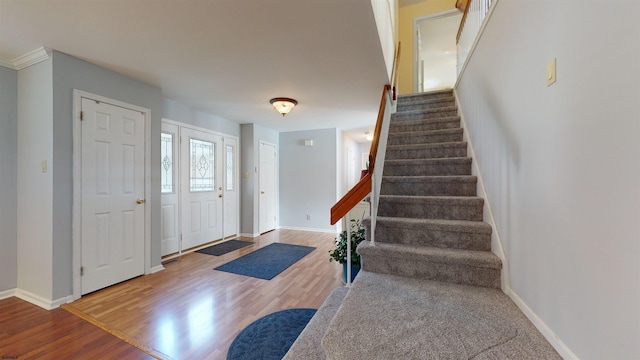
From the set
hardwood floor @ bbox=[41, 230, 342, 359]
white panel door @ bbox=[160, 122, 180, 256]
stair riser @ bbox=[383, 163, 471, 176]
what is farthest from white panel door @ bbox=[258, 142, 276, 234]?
stair riser @ bbox=[383, 163, 471, 176]

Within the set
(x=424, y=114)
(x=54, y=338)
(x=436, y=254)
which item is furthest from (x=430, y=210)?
(x=54, y=338)

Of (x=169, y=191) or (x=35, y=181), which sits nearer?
(x=35, y=181)

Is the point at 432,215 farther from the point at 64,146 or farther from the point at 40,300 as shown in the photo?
the point at 40,300

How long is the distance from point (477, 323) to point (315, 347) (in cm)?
81

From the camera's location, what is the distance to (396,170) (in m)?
2.62

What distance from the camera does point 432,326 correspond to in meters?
1.18

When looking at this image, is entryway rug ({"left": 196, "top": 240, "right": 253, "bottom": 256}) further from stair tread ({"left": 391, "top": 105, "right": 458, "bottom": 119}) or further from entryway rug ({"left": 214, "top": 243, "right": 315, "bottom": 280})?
stair tread ({"left": 391, "top": 105, "right": 458, "bottom": 119})

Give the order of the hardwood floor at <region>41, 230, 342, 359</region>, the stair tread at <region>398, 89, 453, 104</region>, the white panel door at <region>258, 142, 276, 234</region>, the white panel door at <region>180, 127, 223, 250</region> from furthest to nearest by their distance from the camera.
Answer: the white panel door at <region>258, 142, 276, 234</region>
the white panel door at <region>180, 127, 223, 250</region>
the stair tread at <region>398, 89, 453, 104</region>
the hardwood floor at <region>41, 230, 342, 359</region>

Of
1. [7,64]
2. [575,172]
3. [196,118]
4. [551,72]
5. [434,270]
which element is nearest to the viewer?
[575,172]

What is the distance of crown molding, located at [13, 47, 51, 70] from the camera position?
7.10 ft

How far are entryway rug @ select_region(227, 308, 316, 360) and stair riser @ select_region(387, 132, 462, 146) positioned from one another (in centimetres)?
212

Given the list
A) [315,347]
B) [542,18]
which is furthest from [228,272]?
[542,18]

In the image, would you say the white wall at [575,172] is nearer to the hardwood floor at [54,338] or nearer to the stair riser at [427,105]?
the stair riser at [427,105]

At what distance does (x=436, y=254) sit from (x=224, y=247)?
3.52 metres
